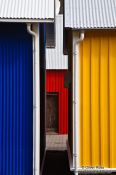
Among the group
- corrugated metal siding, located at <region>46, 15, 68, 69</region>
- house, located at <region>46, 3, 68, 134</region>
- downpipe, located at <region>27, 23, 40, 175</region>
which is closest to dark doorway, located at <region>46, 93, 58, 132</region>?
house, located at <region>46, 3, 68, 134</region>

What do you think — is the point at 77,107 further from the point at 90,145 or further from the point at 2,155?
the point at 2,155

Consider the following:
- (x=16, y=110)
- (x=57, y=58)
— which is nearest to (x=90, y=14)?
(x=16, y=110)

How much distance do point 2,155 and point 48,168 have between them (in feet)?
11.7

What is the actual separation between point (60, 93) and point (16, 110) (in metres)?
12.9

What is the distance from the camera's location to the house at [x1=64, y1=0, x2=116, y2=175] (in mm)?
9906

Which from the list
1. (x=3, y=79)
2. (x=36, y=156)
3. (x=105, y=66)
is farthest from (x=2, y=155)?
(x=105, y=66)

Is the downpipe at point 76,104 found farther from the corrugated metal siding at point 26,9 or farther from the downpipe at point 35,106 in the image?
the corrugated metal siding at point 26,9

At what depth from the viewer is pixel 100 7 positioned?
1047 centimetres

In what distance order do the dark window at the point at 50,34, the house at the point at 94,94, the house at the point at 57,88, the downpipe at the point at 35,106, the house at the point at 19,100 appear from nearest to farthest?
the downpipe at the point at 35,106, the house at the point at 19,100, the house at the point at 94,94, the dark window at the point at 50,34, the house at the point at 57,88

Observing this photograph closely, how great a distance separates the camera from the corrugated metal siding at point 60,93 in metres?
22.4

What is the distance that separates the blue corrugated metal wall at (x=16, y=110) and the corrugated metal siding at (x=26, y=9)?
0.60 meters

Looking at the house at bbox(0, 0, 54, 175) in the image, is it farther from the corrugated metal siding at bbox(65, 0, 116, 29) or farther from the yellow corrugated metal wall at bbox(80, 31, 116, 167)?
the yellow corrugated metal wall at bbox(80, 31, 116, 167)

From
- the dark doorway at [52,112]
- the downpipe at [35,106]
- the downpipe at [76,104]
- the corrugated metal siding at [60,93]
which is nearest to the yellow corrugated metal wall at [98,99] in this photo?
the downpipe at [76,104]

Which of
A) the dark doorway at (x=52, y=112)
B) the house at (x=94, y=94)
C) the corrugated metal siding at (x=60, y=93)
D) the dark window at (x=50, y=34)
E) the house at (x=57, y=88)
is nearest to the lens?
the house at (x=94, y=94)
